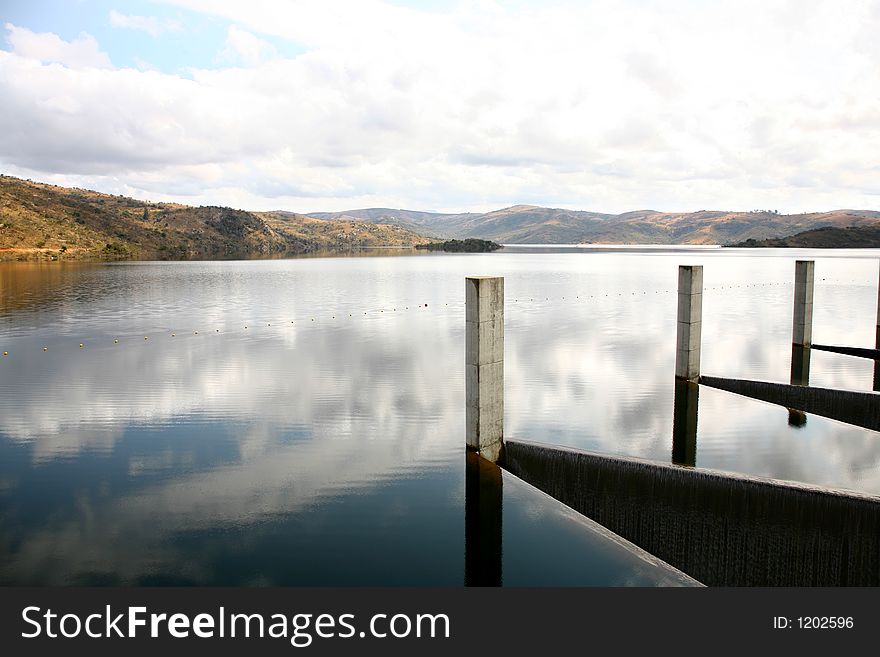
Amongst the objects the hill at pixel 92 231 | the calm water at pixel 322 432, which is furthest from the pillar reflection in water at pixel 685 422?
the hill at pixel 92 231

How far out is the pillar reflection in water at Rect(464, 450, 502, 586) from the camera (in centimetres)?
1228

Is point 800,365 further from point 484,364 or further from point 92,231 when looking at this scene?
point 92,231

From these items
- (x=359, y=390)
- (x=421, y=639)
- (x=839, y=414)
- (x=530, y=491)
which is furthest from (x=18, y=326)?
(x=839, y=414)

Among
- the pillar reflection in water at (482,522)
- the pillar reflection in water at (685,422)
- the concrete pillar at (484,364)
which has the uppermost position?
the concrete pillar at (484,364)

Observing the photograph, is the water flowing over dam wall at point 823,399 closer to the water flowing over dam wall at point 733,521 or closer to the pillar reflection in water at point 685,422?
the pillar reflection in water at point 685,422

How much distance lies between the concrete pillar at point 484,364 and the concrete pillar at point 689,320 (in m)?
10.4

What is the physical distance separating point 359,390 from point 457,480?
9.89 metres

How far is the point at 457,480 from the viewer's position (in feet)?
52.9

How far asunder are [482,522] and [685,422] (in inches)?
413

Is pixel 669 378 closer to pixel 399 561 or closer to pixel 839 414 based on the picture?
pixel 839 414

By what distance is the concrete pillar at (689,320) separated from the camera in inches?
961

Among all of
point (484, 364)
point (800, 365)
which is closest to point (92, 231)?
point (800, 365)

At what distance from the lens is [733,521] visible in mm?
12438

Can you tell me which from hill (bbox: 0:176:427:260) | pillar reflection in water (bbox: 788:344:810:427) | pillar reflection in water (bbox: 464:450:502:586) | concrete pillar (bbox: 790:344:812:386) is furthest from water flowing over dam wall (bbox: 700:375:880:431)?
hill (bbox: 0:176:427:260)
